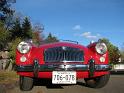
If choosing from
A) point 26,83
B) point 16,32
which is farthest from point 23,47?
point 16,32

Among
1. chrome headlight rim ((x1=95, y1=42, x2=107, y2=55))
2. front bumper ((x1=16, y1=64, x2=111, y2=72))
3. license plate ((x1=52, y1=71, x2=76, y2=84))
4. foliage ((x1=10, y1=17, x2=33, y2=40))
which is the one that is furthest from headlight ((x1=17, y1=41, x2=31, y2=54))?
foliage ((x1=10, y1=17, x2=33, y2=40))

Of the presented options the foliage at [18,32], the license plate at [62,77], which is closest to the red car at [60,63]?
the license plate at [62,77]

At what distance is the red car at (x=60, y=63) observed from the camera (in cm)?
748

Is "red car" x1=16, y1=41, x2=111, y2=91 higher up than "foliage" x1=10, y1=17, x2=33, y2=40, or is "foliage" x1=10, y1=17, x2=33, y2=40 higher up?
"foliage" x1=10, y1=17, x2=33, y2=40

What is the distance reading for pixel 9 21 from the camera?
60.3m

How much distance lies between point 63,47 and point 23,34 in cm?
5100

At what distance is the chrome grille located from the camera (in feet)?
25.2

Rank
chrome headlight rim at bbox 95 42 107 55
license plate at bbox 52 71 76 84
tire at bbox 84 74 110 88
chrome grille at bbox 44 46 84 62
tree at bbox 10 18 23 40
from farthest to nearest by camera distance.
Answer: tree at bbox 10 18 23 40
tire at bbox 84 74 110 88
chrome headlight rim at bbox 95 42 107 55
chrome grille at bbox 44 46 84 62
license plate at bbox 52 71 76 84

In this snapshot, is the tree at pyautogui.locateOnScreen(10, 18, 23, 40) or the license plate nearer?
the license plate

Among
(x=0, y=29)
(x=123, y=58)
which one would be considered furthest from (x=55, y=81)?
(x=123, y=58)

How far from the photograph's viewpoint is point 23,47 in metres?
7.83

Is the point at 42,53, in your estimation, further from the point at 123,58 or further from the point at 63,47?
the point at 123,58

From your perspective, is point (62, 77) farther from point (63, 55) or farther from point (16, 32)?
point (16, 32)

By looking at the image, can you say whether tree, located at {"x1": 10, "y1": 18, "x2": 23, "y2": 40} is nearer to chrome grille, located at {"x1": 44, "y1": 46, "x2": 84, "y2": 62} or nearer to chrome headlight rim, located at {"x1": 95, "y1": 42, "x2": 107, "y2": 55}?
chrome headlight rim, located at {"x1": 95, "y1": 42, "x2": 107, "y2": 55}
